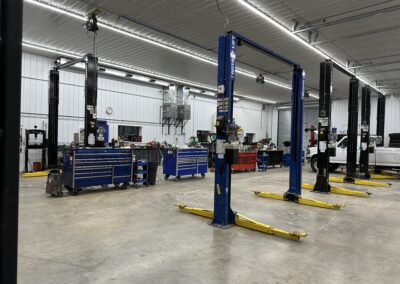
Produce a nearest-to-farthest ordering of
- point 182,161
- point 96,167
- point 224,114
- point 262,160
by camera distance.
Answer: point 224,114 → point 96,167 → point 182,161 → point 262,160

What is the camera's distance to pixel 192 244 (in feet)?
12.3

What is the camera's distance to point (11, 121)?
4.23 ft

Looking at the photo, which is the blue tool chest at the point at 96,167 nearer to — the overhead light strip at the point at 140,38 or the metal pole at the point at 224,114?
the overhead light strip at the point at 140,38

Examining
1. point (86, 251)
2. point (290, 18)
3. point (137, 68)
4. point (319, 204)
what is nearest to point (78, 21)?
point (137, 68)

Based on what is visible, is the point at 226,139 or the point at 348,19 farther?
the point at 348,19

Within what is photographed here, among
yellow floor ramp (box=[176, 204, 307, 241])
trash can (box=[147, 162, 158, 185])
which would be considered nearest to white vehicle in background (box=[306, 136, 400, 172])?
trash can (box=[147, 162, 158, 185])

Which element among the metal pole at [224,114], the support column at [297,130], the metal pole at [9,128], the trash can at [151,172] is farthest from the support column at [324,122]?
the metal pole at [9,128]

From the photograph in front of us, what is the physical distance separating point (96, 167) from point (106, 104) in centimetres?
658

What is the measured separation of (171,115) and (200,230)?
11025 millimetres

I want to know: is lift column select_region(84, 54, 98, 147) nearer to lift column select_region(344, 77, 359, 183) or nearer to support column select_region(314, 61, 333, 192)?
support column select_region(314, 61, 333, 192)

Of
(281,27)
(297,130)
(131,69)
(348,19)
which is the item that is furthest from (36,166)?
(348,19)

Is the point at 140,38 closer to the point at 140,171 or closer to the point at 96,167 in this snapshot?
the point at 140,171

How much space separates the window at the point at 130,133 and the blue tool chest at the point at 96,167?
19.4 ft

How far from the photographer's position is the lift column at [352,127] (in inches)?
368
